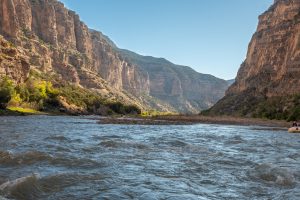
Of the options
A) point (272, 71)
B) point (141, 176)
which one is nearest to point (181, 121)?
point (272, 71)

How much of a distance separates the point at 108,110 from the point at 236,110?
4531 centimetres

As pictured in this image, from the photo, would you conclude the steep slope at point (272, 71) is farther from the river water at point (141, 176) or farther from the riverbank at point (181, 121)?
the river water at point (141, 176)

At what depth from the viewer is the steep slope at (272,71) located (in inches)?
4240

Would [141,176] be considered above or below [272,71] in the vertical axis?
below

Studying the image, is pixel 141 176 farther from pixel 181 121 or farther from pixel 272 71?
pixel 272 71

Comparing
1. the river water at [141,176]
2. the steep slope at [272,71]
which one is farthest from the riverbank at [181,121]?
the river water at [141,176]

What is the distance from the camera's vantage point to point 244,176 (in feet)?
49.3

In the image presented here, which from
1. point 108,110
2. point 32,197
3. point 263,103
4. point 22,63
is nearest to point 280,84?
point 263,103

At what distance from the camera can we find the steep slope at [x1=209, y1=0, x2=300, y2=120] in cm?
10769

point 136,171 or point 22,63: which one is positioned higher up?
point 22,63

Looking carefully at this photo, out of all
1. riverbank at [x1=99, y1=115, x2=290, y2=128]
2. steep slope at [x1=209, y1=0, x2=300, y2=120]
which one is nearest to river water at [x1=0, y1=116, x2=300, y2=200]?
riverbank at [x1=99, y1=115, x2=290, y2=128]

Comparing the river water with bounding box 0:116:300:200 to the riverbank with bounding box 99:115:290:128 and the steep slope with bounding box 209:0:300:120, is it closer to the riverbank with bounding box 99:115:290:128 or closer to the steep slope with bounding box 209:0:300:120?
the riverbank with bounding box 99:115:290:128

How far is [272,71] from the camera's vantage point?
13600 cm

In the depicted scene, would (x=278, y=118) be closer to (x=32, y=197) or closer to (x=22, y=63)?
(x=22, y=63)
